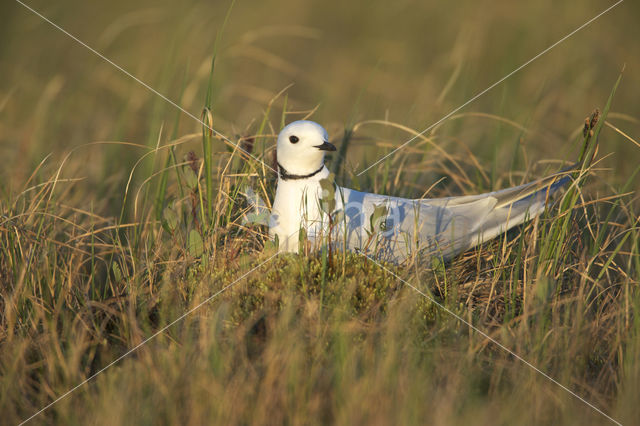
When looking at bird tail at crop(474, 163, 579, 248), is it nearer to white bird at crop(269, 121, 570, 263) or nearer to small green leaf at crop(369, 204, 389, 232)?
white bird at crop(269, 121, 570, 263)

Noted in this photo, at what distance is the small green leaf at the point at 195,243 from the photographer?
324cm

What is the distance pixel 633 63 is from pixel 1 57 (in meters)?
7.98

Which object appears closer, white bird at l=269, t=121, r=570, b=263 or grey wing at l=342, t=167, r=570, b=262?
white bird at l=269, t=121, r=570, b=263

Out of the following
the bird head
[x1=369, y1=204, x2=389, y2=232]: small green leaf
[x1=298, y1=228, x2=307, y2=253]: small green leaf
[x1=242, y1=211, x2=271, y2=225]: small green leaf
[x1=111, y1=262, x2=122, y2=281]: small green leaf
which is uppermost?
the bird head

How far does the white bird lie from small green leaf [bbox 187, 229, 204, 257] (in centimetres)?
38

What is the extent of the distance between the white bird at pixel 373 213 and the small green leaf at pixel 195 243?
1.25 ft

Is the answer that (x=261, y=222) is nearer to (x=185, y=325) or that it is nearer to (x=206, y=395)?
(x=185, y=325)

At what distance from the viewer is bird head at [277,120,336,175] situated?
324 centimetres

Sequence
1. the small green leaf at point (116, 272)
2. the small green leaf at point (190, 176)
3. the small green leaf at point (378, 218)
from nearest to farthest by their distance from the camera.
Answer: the small green leaf at point (378, 218)
the small green leaf at point (116, 272)
the small green leaf at point (190, 176)

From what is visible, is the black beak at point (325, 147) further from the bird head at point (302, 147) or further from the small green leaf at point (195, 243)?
the small green leaf at point (195, 243)

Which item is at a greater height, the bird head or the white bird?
the bird head

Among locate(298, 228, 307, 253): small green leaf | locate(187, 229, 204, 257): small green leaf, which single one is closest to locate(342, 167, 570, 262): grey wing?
locate(298, 228, 307, 253): small green leaf


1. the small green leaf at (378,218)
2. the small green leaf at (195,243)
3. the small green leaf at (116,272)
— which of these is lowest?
the small green leaf at (116,272)

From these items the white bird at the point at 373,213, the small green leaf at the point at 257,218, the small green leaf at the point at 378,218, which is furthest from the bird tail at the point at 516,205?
the small green leaf at the point at 257,218
